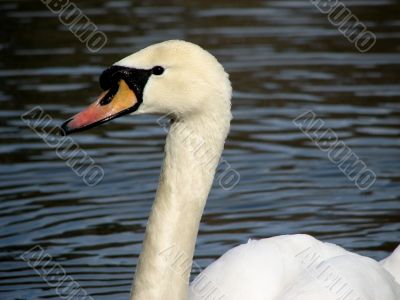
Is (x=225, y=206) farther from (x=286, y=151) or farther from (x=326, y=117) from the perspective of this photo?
(x=326, y=117)

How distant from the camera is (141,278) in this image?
545cm

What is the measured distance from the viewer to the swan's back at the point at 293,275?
5883 mm

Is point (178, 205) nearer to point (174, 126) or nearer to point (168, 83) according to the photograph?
point (174, 126)

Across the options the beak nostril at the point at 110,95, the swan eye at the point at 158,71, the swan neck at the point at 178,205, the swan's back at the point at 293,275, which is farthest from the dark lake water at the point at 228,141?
the swan eye at the point at 158,71

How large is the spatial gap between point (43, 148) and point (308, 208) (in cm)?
272

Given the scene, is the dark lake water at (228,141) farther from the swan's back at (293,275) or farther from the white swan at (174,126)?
the white swan at (174,126)

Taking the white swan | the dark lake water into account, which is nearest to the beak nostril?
the white swan

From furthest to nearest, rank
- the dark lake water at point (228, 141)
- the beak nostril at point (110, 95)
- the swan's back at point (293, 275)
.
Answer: the dark lake water at point (228, 141), the swan's back at point (293, 275), the beak nostril at point (110, 95)

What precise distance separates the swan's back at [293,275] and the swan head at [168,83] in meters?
1.03

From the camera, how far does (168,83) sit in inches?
211

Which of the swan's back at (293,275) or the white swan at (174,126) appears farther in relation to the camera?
the swan's back at (293,275)

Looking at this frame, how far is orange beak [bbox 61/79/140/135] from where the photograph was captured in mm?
5375

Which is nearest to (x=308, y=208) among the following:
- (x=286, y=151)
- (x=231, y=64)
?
(x=286, y=151)

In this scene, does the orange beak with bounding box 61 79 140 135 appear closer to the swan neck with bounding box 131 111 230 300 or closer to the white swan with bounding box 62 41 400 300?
the white swan with bounding box 62 41 400 300
